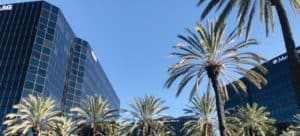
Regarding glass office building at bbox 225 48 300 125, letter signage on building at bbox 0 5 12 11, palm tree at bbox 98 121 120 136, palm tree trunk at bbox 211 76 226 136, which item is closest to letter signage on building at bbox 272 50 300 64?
glass office building at bbox 225 48 300 125

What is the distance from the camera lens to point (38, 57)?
277 ft

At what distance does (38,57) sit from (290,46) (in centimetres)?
7023

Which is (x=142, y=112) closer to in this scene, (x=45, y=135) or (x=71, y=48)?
(x=45, y=135)

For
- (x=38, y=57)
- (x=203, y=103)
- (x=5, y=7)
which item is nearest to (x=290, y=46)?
(x=203, y=103)

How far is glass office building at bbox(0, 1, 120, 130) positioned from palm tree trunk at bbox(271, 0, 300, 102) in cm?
6471

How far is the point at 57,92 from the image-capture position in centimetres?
9081

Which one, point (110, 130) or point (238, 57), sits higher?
point (238, 57)

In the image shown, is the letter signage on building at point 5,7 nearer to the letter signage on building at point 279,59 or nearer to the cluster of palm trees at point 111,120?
the cluster of palm trees at point 111,120

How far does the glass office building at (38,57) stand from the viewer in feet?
265

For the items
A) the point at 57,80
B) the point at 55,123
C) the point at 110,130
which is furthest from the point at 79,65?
the point at 110,130

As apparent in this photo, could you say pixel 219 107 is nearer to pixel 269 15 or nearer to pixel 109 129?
pixel 269 15

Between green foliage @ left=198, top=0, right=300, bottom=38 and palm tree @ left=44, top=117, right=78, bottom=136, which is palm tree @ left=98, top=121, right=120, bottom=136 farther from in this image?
green foliage @ left=198, top=0, right=300, bottom=38

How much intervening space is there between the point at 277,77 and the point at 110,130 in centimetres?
8343

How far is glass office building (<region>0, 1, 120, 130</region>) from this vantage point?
80794mm
